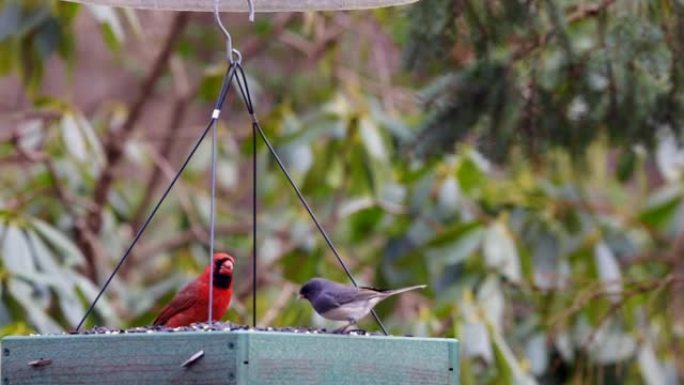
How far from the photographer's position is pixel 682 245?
7367mm

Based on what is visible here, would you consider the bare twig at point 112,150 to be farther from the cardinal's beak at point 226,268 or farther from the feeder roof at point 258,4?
the feeder roof at point 258,4

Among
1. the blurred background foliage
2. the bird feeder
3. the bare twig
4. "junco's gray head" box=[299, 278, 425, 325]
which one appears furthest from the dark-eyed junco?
the bare twig

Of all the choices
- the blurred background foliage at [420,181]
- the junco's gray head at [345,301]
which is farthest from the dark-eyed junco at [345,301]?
the blurred background foliage at [420,181]

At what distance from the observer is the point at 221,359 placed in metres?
3.02

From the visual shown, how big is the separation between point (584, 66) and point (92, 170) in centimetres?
306

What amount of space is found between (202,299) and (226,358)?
1.60 metres

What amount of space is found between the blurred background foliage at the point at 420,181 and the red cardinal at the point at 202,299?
2.58 feet

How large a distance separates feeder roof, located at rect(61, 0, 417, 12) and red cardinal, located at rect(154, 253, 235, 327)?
888mm

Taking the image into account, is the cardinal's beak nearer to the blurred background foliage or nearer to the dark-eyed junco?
the dark-eyed junco

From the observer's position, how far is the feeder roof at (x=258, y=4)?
12.3ft

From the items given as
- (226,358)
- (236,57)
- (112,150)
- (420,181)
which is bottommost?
(226,358)

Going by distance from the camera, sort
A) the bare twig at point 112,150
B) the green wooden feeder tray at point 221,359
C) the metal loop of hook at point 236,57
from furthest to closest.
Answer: the bare twig at point 112,150 → the metal loop of hook at point 236,57 → the green wooden feeder tray at point 221,359

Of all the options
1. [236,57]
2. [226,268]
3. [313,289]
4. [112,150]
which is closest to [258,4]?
[236,57]

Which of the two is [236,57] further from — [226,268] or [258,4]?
[226,268]
